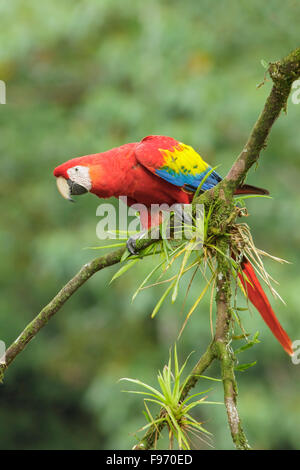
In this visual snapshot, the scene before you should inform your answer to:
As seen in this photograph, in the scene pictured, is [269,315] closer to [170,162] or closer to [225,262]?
[225,262]

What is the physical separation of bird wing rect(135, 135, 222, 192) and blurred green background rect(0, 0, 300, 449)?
1318 millimetres

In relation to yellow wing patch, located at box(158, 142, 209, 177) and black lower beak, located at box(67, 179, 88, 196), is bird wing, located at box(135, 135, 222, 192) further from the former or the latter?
black lower beak, located at box(67, 179, 88, 196)

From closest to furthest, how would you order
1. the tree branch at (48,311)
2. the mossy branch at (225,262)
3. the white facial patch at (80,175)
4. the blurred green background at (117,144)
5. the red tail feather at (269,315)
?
the mossy branch at (225,262)
the tree branch at (48,311)
the red tail feather at (269,315)
the white facial patch at (80,175)
the blurred green background at (117,144)

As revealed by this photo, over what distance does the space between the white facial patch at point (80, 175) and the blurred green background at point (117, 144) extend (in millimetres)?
1557

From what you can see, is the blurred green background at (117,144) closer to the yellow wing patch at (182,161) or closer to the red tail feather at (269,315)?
the yellow wing patch at (182,161)

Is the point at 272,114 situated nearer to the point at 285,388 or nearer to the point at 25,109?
the point at 285,388

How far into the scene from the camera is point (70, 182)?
1.48 meters

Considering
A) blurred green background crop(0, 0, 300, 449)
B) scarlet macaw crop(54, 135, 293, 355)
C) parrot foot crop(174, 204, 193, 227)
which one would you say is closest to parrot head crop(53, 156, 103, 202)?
scarlet macaw crop(54, 135, 293, 355)

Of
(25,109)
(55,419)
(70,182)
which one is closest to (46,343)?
(55,419)

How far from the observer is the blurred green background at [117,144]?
3775mm

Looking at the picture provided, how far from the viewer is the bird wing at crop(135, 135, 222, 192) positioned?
1514mm

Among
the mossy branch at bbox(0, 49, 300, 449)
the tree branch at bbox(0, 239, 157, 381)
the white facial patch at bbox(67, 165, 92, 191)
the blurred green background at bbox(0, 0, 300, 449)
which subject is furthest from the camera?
the blurred green background at bbox(0, 0, 300, 449)

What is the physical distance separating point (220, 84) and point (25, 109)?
206 centimetres

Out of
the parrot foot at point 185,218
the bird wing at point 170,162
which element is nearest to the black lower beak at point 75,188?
the bird wing at point 170,162
